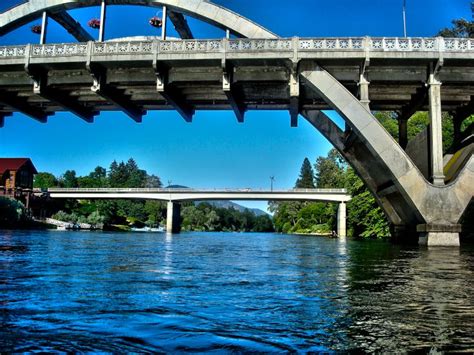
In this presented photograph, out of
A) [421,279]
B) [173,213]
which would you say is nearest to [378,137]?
[421,279]

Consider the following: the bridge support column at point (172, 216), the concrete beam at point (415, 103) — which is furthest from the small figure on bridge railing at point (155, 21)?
the bridge support column at point (172, 216)

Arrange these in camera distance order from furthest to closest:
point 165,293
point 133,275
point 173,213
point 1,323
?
1. point 173,213
2. point 133,275
3. point 165,293
4. point 1,323

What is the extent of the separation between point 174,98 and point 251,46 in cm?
671

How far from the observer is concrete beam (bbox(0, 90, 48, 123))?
98.5 feet

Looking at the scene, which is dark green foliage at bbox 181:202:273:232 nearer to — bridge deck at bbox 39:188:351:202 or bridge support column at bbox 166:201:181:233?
bridge support column at bbox 166:201:181:233

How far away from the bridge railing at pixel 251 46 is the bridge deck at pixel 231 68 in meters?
0.05

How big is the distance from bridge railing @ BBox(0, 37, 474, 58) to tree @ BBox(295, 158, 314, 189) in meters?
132

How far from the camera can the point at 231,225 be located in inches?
6914

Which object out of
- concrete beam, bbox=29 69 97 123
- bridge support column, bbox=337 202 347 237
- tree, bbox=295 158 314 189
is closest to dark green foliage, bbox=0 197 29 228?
concrete beam, bbox=29 69 97 123

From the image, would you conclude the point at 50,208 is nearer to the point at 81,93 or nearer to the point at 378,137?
the point at 81,93

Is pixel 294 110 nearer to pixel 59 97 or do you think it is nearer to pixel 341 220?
pixel 59 97

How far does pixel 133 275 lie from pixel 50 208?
9071 centimetres

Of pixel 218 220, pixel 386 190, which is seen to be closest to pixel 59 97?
pixel 386 190

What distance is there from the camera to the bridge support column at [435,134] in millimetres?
21484
